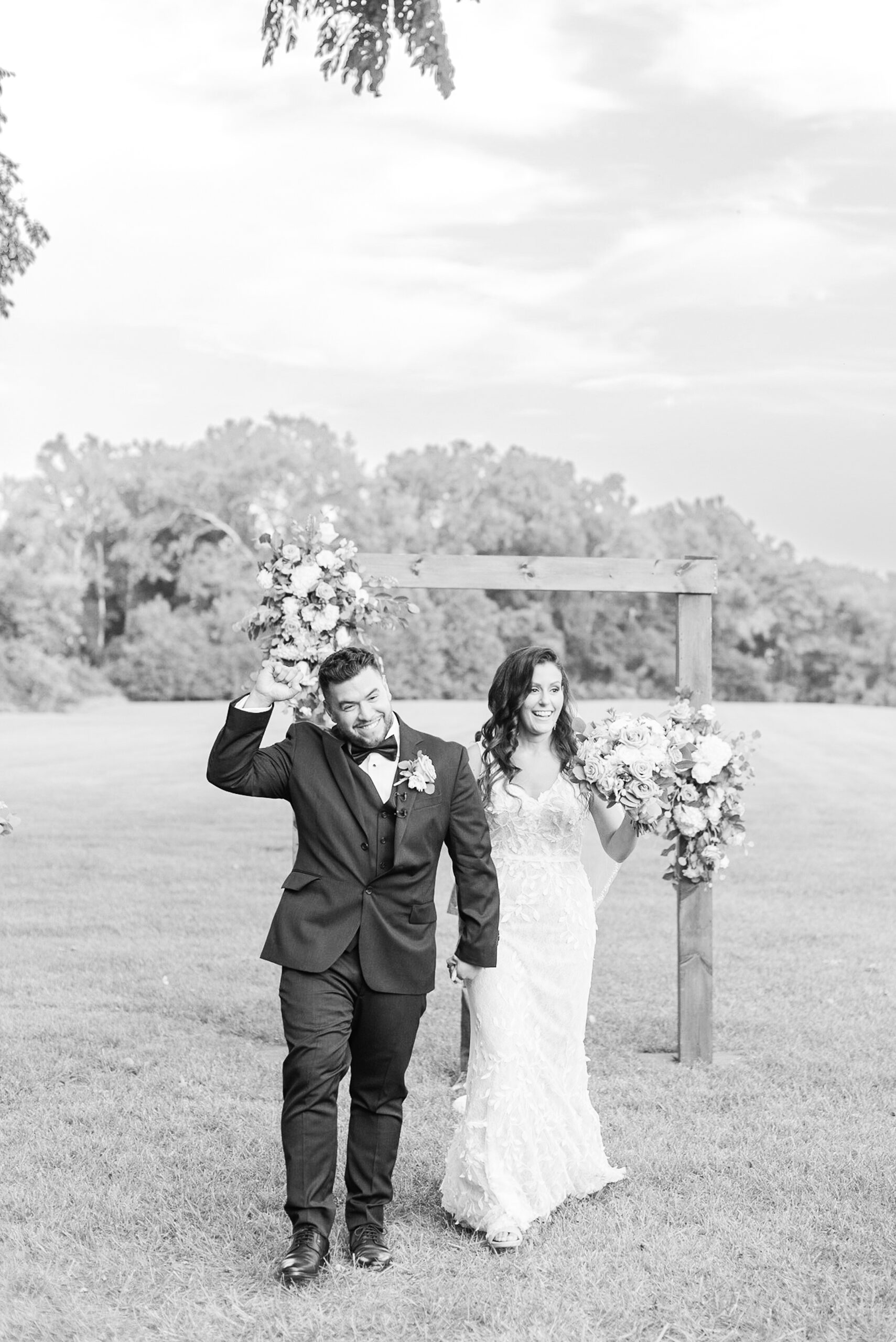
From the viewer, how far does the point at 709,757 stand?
6.94 metres

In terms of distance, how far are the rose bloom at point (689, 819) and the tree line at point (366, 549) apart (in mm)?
39391

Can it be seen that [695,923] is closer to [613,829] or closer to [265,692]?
[613,829]

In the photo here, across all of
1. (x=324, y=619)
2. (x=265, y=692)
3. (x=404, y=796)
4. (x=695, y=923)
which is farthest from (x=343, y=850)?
(x=695, y=923)

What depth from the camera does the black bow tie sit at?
4.84 meters

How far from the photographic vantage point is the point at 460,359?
6075 cm

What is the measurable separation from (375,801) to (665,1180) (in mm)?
2092

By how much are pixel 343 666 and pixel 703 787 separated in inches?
118

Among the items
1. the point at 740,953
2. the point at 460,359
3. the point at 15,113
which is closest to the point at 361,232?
the point at 460,359

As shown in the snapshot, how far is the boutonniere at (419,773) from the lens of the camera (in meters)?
4.74

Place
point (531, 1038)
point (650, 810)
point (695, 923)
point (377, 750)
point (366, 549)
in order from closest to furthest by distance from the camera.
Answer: point (377, 750), point (531, 1038), point (650, 810), point (695, 923), point (366, 549)

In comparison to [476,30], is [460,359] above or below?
above

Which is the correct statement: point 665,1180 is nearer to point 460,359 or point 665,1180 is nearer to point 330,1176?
point 330,1176

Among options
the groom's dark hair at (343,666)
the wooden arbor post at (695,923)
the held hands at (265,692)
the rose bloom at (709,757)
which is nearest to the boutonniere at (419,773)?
the groom's dark hair at (343,666)

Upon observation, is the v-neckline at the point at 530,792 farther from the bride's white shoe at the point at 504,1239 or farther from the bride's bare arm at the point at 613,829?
the bride's white shoe at the point at 504,1239
